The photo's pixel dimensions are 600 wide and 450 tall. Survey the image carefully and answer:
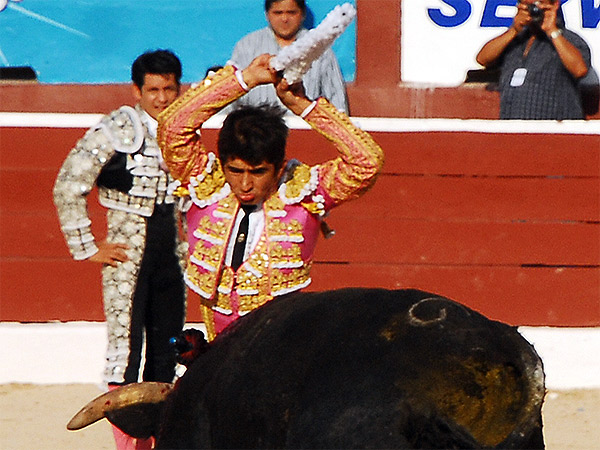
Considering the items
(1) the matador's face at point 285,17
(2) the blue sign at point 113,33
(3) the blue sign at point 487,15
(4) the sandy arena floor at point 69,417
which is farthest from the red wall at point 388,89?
(4) the sandy arena floor at point 69,417

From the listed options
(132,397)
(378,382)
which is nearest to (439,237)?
(132,397)

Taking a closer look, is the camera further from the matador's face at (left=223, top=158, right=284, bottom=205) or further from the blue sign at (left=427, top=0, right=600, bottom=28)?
the matador's face at (left=223, top=158, right=284, bottom=205)

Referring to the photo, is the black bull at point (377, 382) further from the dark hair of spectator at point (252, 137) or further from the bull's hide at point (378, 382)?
the dark hair of spectator at point (252, 137)

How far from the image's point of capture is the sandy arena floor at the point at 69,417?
430cm

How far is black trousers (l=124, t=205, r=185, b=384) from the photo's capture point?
11.5 ft

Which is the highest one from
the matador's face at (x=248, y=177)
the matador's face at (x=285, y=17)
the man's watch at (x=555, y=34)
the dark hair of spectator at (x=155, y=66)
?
the matador's face at (x=285, y=17)

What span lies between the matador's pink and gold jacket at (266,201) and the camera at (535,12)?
3.04 meters

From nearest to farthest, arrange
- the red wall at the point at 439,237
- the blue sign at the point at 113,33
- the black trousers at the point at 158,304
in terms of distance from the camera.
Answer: the black trousers at the point at 158,304 < the red wall at the point at 439,237 < the blue sign at the point at 113,33

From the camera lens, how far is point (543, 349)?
539 cm

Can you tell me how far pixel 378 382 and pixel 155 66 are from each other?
229 cm

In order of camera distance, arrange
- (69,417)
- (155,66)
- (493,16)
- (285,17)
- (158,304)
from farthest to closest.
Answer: (493,16) → (285,17) → (69,417) → (158,304) → (155,66)

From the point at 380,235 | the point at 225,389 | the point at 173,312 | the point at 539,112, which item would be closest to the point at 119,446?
the point at 173,312

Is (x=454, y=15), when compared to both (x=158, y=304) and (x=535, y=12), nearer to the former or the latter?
(x=535, y=12)

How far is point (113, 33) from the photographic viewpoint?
6133mm
